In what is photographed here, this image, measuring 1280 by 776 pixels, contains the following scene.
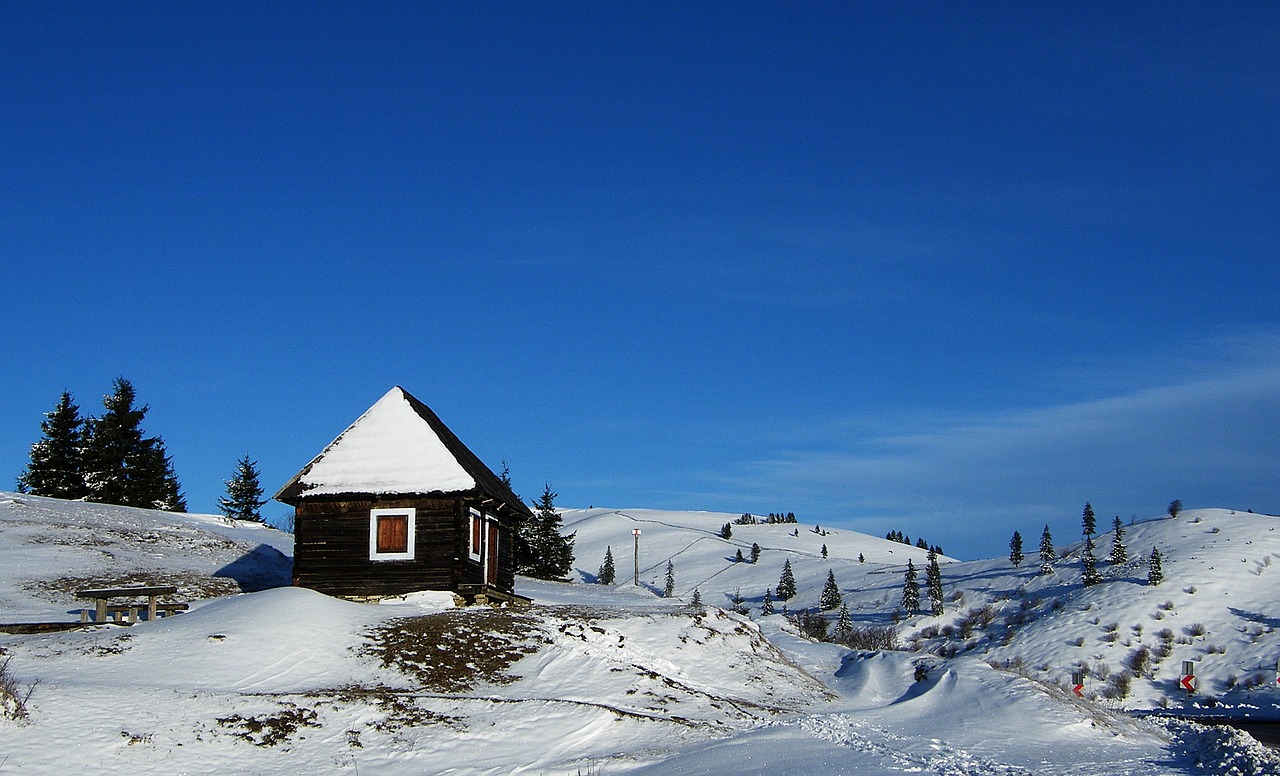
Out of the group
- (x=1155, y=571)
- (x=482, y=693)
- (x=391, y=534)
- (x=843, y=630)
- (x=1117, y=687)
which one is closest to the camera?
(x=482, y=693)

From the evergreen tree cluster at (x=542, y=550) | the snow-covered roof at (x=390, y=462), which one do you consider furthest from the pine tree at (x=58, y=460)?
the snow-covered roof at (x=390, y=462)

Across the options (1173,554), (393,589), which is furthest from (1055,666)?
(393,589)

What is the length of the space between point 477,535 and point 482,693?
11.4m

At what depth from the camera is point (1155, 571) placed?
5819cm

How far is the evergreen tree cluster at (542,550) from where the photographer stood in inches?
2442

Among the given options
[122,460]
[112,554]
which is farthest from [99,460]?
[112,554]

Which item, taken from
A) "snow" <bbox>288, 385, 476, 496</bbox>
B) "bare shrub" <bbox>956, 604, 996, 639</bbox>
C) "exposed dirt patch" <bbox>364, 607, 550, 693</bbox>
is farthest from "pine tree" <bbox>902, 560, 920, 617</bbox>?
"exposed dirt patch" <bbox>364, 607, 550, 693</bbox>

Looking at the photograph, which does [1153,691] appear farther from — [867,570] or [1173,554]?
[867,570]

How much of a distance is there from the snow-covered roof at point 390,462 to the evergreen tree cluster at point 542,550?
2681cm

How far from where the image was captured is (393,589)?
105ft

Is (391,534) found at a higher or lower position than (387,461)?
lower

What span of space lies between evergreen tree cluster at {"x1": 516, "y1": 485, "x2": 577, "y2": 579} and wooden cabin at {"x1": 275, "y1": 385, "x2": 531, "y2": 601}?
2799cm

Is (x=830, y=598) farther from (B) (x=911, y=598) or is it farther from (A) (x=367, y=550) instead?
(A) (x=367, y=550)

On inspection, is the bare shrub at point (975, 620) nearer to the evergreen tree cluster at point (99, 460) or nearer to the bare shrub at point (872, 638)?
the bare shrub at point (872, 638)
